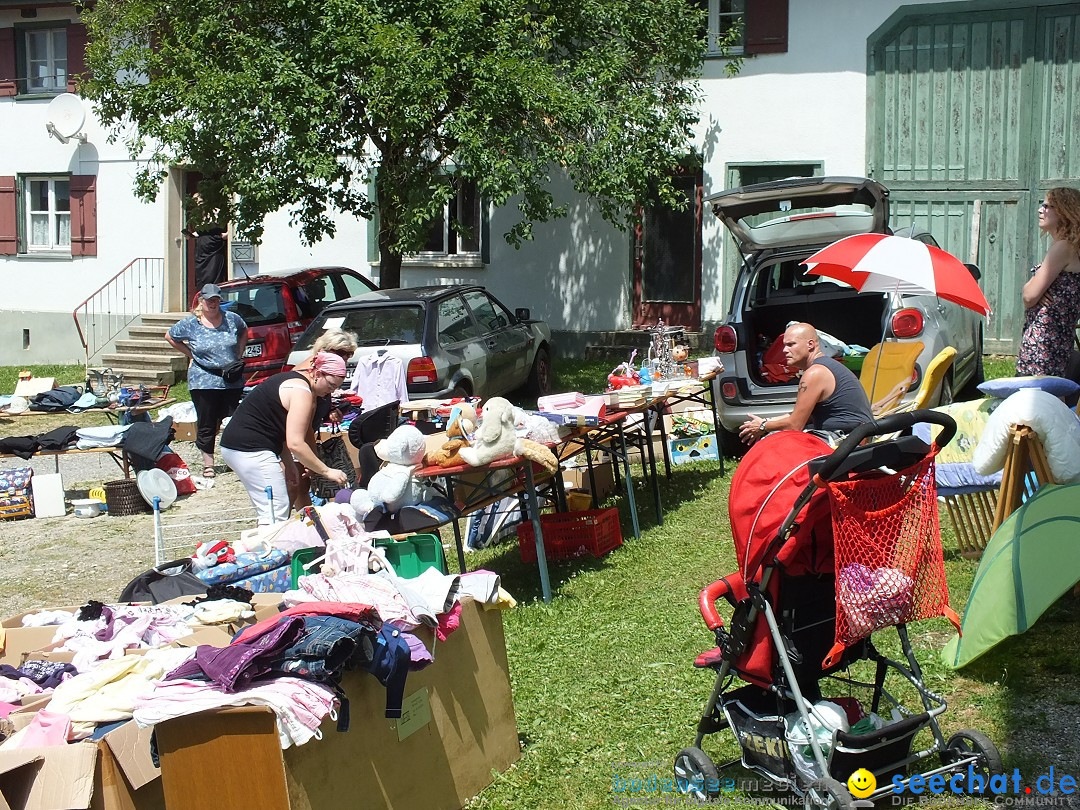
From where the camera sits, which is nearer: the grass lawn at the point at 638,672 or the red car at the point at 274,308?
the grass lawn at the point at 638,672

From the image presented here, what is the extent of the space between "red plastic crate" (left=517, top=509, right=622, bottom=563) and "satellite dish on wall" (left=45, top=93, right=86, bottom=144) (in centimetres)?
1517

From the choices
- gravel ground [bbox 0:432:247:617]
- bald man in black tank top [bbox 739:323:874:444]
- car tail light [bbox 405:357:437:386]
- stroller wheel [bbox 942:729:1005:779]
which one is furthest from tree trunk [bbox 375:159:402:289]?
stroller wheel [bbox 942:729:1005:779]

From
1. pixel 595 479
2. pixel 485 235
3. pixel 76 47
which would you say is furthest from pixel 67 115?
pixel 595 479

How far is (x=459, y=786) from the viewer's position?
14.7 ft

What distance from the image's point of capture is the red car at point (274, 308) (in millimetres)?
13844

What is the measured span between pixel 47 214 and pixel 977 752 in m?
20.0

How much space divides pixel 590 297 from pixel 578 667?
12.2 meters

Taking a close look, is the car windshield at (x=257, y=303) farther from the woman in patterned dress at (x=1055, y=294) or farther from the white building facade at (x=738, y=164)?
the woman in patterned dress at (x=1055, y=294)

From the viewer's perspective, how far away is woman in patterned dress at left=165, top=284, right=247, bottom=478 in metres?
10.9

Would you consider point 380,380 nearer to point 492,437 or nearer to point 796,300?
point 796,300

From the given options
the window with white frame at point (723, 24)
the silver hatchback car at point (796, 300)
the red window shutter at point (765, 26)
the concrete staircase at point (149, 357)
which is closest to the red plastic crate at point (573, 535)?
the silver hatchback car at point (796, 300)

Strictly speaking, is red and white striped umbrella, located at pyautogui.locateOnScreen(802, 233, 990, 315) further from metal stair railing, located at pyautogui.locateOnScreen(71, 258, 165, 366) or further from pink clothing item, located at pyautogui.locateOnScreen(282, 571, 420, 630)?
metal stair railing, located at pyautogui.locateOnScreen(71, 258, 165, 366)

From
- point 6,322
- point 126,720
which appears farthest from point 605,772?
point 6,322

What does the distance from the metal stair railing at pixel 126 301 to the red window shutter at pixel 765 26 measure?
10300 mm
